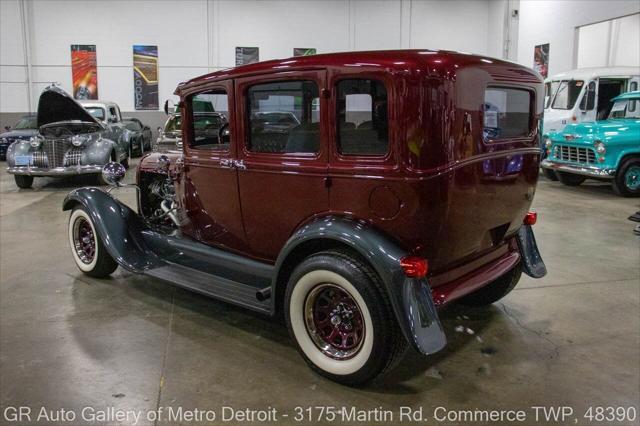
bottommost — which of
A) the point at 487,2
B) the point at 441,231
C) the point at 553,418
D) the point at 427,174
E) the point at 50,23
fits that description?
the point at 553,418

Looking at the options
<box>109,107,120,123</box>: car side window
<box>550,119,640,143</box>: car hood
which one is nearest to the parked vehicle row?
<box>109,107,120,123</box>: car side window

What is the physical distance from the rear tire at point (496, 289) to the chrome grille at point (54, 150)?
26.2 feet

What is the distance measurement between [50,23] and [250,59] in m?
6.16

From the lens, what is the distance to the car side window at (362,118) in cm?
271

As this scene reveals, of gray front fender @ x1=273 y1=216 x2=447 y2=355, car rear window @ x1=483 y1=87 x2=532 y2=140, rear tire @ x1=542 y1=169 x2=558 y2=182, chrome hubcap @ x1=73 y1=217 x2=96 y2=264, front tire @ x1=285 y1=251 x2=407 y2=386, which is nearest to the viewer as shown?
gray front fender @ x1=273 y1=216 x2=447 y2=355

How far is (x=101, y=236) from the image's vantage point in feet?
13.7

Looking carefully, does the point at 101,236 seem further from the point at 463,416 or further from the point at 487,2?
the point at 487,2

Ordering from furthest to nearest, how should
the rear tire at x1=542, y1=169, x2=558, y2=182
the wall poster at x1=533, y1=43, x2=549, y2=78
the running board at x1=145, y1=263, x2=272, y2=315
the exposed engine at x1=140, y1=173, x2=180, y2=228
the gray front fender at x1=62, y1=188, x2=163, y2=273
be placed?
the wall poster at x1=533, y1=43, x2=549, y2=78 → the rear tire at x1=542, y1=169, x2=558, y2=182 → the exposed engine at x1=140, y1=173, x2=180, y2=228 → the gray front fender at x1=62, y1=188, x2=163, y2=273 → the running board at x1=145, y1=263, x2=272, y2=315

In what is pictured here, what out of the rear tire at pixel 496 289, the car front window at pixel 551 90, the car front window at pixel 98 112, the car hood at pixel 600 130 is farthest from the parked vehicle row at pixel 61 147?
the car front window at pixel 551 90

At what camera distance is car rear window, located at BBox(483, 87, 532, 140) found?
308 centimetres

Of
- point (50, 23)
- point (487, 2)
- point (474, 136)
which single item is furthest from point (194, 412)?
point (487, 2)

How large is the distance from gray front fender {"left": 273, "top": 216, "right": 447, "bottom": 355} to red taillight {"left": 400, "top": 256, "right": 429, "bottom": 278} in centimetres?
2

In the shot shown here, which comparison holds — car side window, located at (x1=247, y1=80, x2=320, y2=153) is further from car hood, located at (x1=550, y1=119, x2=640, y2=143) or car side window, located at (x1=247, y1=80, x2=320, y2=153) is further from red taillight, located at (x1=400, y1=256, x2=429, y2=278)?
car hood, located at (x1=550, y1=119, x2=640, y2=143)

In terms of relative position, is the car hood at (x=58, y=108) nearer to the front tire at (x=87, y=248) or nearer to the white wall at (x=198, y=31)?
the front tire at (x=87, y=248)
